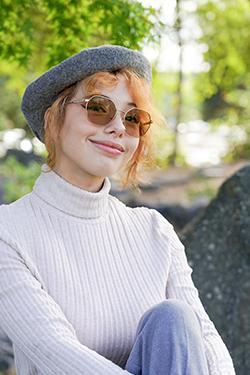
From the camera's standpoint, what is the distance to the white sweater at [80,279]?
2.10 m

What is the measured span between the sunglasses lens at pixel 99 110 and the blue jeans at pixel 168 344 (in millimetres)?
541

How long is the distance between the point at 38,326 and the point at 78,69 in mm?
711

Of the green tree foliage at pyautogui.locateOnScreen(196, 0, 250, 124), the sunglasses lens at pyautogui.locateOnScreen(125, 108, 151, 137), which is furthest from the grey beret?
the green tree foliage at pyautogui.locateOnScreen(196, 0, 250, 124)

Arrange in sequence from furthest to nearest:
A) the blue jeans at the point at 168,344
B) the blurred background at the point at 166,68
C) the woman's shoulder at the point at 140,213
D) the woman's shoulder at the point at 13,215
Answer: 1. the blurred background at the point at 166,68
2. the woman's shoulder at the point at 140,213
3. the woman's shoulder at the point at 13,215
4. the blue jeans at the point at 168,344

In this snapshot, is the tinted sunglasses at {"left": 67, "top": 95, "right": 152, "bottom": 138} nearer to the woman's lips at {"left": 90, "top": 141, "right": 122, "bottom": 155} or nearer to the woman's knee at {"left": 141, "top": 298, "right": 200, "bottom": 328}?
the woman's lips at {"left": 90, "top": 141, "right": 122, "bottom": 155}

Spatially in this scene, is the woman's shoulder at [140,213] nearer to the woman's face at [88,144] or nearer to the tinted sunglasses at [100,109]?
the woman's face at [88,144]

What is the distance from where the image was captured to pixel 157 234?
99.0 inches

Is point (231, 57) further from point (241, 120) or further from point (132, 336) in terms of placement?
point (132, 336)

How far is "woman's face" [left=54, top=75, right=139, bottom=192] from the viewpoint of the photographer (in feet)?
7.57

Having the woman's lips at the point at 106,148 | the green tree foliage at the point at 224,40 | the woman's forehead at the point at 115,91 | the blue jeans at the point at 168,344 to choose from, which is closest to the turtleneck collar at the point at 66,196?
the woman's lips at the point at 106,148

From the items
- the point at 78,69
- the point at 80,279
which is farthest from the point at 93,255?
the point at 78,69

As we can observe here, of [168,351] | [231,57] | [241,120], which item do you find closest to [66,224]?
[168,351]

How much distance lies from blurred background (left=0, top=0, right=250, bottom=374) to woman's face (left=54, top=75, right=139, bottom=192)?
0.74 feet

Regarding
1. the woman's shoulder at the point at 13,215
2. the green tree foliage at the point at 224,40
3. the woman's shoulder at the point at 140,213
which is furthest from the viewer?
Result: the green tree foliage at the point at 224,40
